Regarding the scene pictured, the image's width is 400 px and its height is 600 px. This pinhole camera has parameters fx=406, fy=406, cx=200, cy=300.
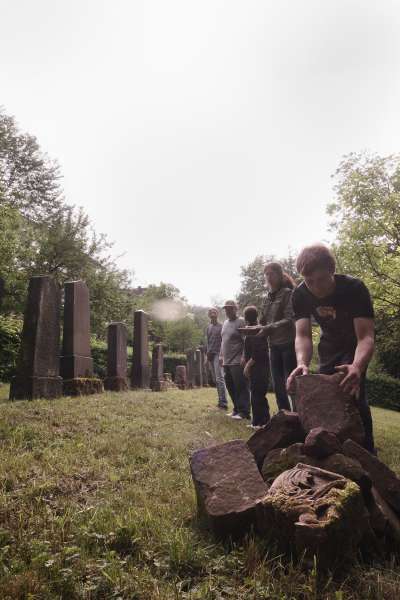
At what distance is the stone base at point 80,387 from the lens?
8422 millimetres

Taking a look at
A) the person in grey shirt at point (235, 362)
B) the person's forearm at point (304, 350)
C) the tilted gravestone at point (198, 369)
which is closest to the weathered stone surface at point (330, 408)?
the person's forearm at point (304, 350)

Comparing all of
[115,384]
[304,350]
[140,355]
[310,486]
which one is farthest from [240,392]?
[140,355]

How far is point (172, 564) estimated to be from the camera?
224cm

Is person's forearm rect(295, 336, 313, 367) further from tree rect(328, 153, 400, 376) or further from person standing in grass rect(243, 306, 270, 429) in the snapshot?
tree rect(328, 153, 400, 376)

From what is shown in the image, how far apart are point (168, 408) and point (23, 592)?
19.9ft

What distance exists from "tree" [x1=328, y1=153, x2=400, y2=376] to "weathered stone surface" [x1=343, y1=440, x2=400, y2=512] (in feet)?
39.2

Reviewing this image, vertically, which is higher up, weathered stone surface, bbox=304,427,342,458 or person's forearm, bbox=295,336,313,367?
person's forearm, bbox=295,336,313,367

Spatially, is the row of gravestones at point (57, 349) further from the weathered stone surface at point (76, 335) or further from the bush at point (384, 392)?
the bush at point (384, 392)

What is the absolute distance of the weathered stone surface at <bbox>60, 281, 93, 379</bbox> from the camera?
8.99m

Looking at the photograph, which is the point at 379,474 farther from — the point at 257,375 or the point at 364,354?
the point at 257,375

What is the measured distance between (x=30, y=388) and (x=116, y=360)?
13.0ft

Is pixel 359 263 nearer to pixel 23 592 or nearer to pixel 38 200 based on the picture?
pixel 23 592

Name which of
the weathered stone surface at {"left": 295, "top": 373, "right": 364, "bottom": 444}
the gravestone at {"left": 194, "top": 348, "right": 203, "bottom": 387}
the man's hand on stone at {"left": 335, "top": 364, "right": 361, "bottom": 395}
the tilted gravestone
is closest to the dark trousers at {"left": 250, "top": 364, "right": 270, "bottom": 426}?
the weathered stone surface at {"left": 295, "top": 373, "right": 364, "bottom": 444}

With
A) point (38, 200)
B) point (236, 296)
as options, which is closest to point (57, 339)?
point (38, 200)
